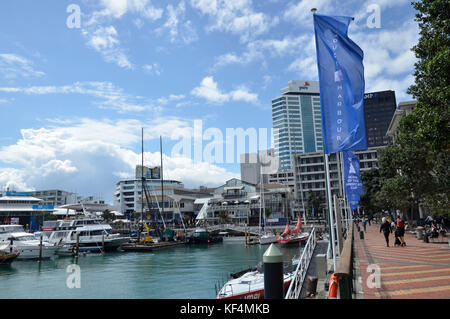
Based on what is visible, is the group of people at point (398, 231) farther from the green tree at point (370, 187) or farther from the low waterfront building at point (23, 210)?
the low waterfront building at point (23, 210)

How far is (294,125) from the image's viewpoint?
181375 mm

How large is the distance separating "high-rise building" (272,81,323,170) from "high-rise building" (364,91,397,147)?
2838 cm

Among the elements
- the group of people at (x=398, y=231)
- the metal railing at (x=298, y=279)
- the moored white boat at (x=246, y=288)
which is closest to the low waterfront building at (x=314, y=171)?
the group of people at (x=398, y=231)

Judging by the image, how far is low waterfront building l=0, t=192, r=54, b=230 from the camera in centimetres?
9742

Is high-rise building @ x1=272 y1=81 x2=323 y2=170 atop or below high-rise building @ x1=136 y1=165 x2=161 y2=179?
atop

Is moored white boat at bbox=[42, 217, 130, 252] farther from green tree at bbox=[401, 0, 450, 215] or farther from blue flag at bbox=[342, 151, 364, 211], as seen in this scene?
green tree at bbox=[401, 0, 450, 215]

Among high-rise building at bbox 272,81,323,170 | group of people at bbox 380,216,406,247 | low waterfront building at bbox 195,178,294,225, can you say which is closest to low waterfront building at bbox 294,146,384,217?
low waterfront building at bbox 195,178,294,225

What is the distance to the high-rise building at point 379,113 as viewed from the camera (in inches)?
7062

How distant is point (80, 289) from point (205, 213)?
211 feet

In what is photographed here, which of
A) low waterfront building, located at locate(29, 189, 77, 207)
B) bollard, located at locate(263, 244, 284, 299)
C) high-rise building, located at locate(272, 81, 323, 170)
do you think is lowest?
bollard, located at locate(263, 244, 284, 299)

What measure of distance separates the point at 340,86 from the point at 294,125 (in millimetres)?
174223

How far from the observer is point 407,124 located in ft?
53.4
